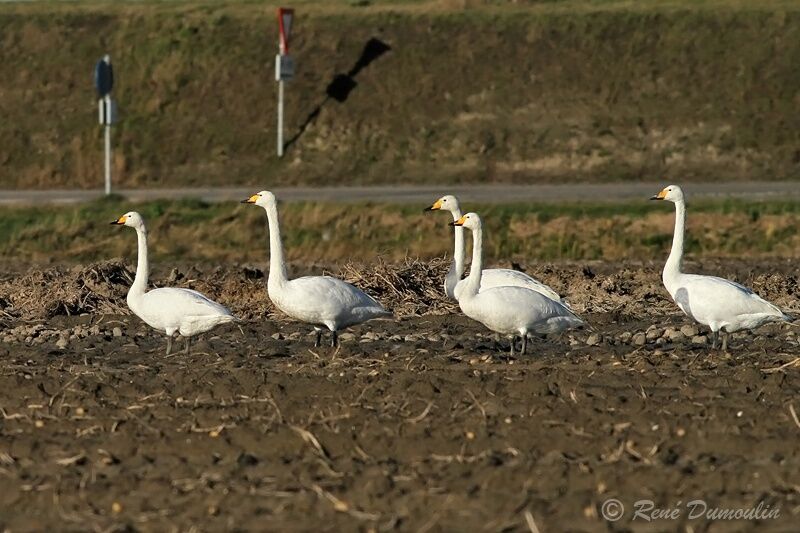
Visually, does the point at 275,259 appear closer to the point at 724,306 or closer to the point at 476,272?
the point at 476,272

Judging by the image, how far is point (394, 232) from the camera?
94.5 ft

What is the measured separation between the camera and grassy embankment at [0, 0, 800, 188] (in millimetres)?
40656

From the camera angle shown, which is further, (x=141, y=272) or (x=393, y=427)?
(x=141, y=272)

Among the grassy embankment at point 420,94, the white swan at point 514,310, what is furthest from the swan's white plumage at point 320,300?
the grassy embankment at point 420,94

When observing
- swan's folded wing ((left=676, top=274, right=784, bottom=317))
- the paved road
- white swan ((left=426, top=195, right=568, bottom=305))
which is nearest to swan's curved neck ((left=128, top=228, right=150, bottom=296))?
white swan ((left=426, top=195, right=568, bottom=305))

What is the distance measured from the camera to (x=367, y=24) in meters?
Result: 46.7

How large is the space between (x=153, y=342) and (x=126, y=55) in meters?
28.7

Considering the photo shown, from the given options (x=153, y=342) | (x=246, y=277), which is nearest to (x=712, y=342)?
(x=153, y=342)

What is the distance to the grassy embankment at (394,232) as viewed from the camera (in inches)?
1099

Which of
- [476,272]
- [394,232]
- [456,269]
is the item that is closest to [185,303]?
[476,272]

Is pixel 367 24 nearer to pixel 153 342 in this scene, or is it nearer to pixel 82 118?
pixel 82 118

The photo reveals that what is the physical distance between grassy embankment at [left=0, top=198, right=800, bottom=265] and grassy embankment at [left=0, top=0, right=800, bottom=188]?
10458mm

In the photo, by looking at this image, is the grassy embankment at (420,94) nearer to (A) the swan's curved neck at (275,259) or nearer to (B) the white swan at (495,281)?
(B) the white swan at (495,281)

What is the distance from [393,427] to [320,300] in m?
4.65
